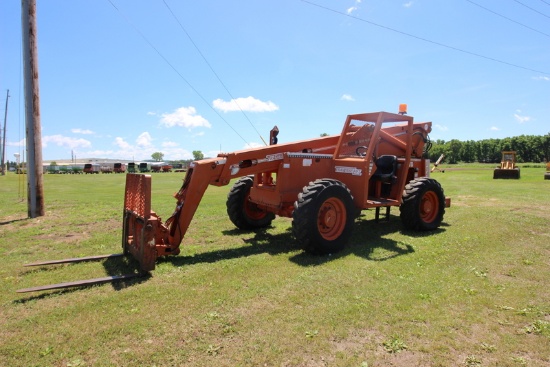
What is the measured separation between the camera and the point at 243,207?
8367 mm

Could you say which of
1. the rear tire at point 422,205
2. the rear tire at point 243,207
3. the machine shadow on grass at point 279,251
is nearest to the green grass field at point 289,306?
the machine shadow on grass at point 279,251

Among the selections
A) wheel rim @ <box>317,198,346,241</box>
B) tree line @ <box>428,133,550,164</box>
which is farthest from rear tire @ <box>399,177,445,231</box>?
tree line @ <box>428,133,550,164</box>

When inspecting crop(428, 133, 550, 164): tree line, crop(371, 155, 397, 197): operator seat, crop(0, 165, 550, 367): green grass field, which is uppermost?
crop(428, 133, 550, 164): tree line

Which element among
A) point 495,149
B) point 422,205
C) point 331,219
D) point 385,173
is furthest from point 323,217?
point 495,149

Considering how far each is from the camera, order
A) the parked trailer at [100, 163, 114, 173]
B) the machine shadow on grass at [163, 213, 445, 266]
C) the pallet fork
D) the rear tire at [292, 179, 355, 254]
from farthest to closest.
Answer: the parked trailer at [100, 163, 114, 173]
the machine shadow on grass at [163, 213, 445, 266]
the rear tire at [292, 179, 355, 254]
the pallet fork

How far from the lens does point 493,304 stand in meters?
4.41

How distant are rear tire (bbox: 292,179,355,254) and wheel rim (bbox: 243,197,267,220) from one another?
2363 millimetres

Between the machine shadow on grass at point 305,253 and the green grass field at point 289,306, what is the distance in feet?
0.19

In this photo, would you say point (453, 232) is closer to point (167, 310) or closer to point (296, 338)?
point (296, 338)

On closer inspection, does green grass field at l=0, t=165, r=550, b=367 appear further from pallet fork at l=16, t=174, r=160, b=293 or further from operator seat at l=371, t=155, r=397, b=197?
operator seat at l=371, t=155, r=397, b=197

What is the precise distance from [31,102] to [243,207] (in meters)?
7.01

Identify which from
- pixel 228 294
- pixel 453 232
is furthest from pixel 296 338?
pixel 453 232

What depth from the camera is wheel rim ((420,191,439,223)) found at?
8539 millimetres

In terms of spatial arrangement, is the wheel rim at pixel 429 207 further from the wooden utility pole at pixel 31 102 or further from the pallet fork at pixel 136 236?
the wooden utility pole at pixel 31 102
